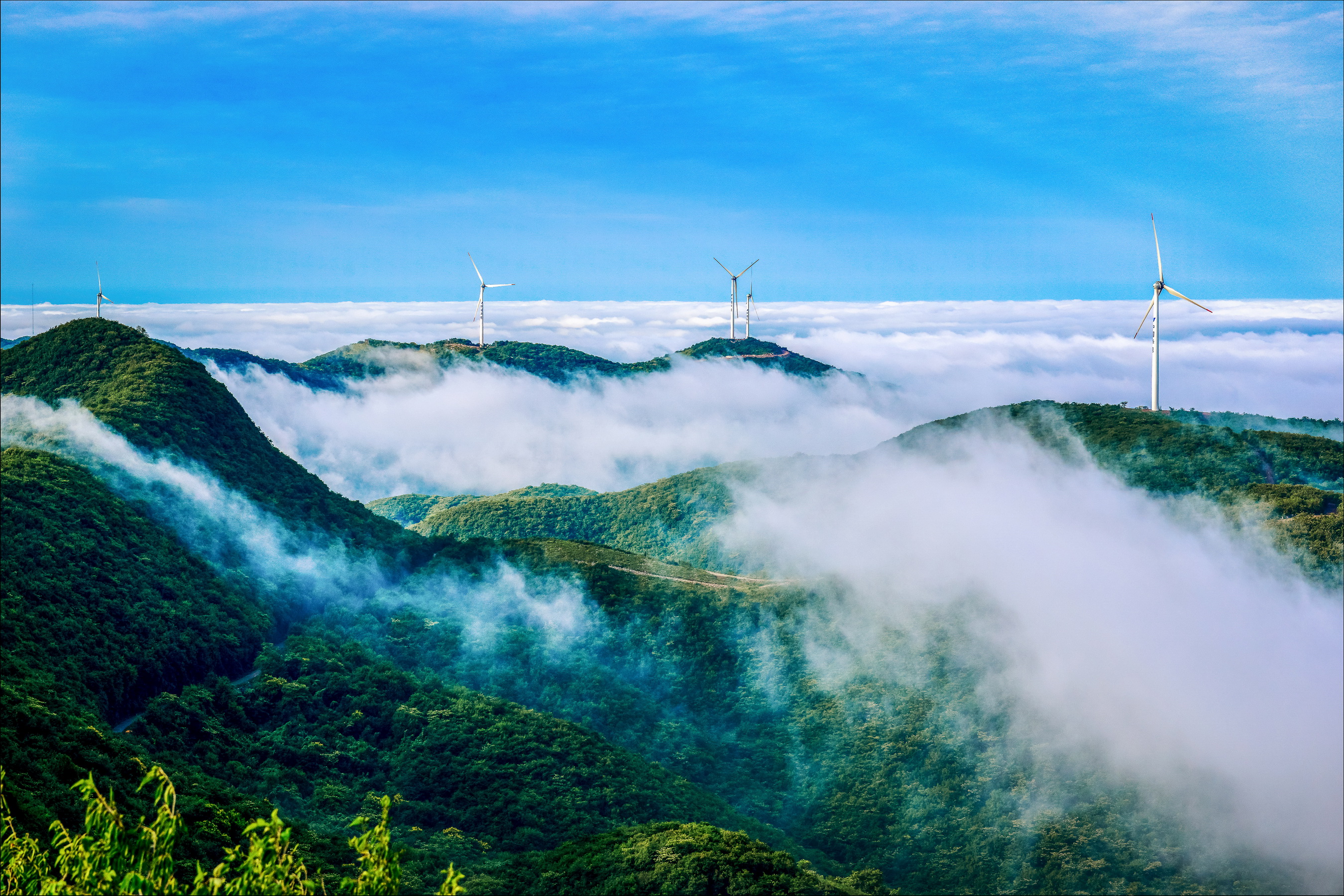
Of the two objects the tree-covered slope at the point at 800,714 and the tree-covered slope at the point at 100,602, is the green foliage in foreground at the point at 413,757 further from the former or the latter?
the tree-covered slope at the point at 800,714

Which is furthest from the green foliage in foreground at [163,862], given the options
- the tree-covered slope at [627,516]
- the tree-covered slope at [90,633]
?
the tree-covered slope at [627,516]

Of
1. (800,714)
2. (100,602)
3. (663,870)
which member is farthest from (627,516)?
(663,870)

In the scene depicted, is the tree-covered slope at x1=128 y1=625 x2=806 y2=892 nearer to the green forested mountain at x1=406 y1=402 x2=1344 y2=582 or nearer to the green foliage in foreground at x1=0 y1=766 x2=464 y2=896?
the green foliage in foreground at x1=0 y1=766 x2=464 y2=896

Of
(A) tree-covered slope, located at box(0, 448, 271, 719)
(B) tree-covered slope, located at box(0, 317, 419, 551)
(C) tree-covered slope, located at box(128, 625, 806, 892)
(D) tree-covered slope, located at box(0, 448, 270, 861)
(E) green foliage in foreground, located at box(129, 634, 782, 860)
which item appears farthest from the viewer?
(B) tree-covered slope, located at box(0, 317, 419, 551)

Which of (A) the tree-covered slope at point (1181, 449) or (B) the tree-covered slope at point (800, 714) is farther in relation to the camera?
(A) the tree-covered slope at point (1181, 449)

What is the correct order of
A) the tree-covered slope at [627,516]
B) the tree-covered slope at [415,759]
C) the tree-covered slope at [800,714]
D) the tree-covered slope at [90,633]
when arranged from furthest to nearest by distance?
the tree-covered slope at [627,516]
the tree-covered slope at [800,714]
the tree-covered slope at [415,759]
the tree-covered slope at [90,633]

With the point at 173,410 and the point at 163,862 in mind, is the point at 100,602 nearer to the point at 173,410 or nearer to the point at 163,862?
the point at 173,410

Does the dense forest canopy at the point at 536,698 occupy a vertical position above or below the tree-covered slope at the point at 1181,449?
below

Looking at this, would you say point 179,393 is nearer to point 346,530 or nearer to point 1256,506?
point 346,530

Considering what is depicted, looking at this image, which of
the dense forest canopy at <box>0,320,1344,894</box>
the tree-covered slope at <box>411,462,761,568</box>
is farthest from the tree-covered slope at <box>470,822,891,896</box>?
the tree-covered slope at <box>411,462,761,568</box>
